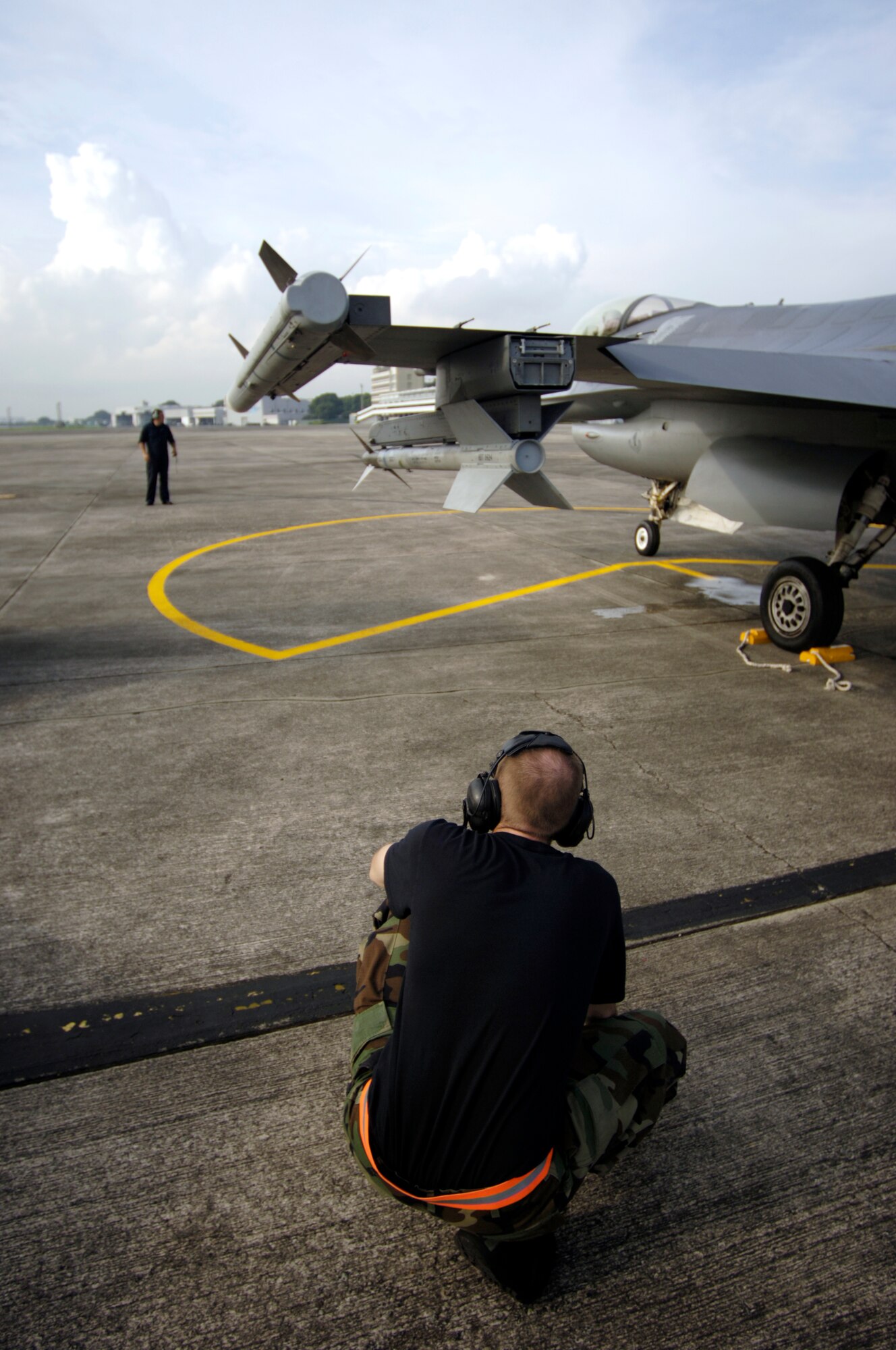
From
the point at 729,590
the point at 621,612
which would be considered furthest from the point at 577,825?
the point at 729,590

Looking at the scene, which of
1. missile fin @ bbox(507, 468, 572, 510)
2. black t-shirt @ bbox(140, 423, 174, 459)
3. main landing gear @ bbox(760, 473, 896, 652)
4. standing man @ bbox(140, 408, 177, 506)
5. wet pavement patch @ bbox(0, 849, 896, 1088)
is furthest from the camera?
black t-shirt @ bbox(140, 423, 174, 459)

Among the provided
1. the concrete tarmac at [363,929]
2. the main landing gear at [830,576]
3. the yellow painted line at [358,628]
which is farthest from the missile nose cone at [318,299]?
the main landing gear at [830,576]

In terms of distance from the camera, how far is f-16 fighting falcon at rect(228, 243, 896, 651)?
6266 mm

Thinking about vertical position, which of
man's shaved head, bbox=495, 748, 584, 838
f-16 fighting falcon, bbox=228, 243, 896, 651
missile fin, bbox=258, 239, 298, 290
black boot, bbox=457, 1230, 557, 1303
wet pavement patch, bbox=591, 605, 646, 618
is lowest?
black boot, bbox=457, 1230, 557, 1303

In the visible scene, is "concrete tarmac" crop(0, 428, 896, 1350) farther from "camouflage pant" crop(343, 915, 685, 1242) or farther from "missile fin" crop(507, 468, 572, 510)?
"missile fin" crop(507, 468, 572, 510)

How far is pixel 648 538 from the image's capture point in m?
12.5

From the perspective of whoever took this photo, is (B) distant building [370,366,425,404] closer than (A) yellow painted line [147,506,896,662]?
No

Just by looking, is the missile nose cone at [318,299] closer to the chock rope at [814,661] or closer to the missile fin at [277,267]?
the missile fin at [277,267]

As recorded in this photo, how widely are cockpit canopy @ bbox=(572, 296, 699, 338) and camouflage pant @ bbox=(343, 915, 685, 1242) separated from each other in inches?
383

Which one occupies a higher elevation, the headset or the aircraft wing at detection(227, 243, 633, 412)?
the aircraft wing at detection(227, 243, 633, 412)

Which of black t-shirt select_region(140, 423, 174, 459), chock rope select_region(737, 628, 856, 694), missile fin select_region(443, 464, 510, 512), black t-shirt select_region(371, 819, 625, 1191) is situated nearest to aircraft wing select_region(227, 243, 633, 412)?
missile fin select_region(443, 464, 510, 512)

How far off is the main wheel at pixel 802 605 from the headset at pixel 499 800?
604 cm

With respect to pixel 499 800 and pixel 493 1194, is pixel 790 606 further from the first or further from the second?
pixel 493 1194

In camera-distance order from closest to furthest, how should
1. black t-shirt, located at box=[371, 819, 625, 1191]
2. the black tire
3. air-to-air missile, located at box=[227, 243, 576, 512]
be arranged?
black t-shirt, located at box=[371, 819, 625, 1191]
air-to-air missile, located at box=[227, 243, 576, 512]
the black tire
